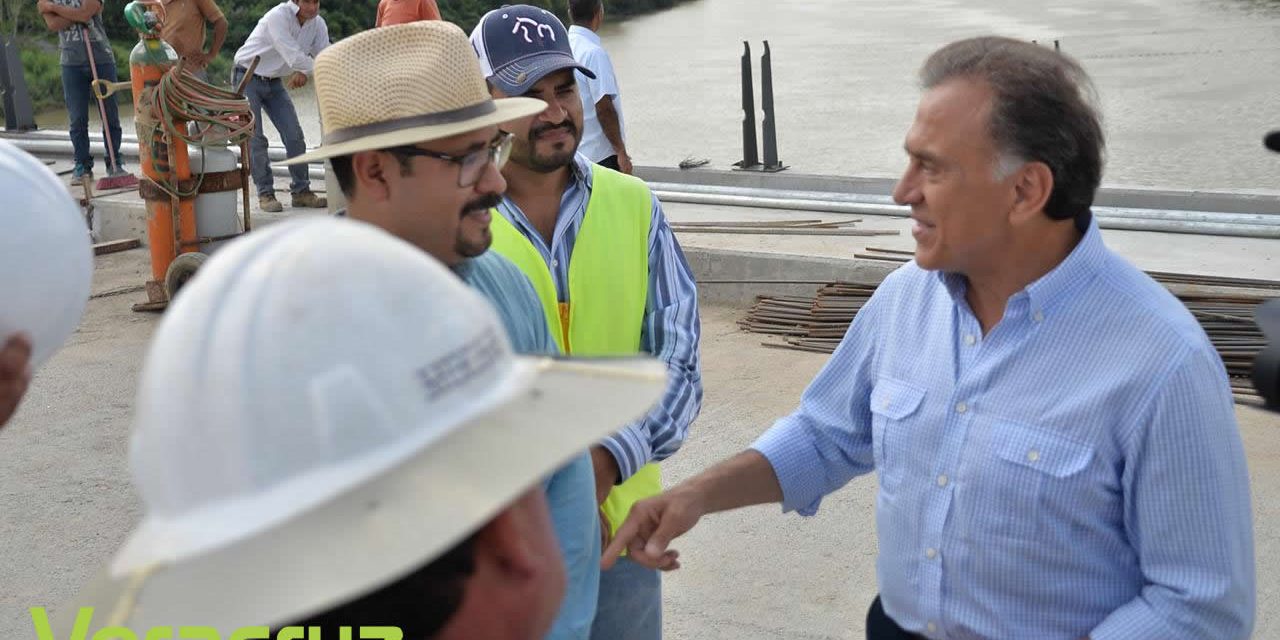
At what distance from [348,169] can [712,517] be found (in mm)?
3234

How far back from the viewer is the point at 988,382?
2205mm

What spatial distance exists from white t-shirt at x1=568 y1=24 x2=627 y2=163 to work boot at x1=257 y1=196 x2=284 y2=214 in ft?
12.5

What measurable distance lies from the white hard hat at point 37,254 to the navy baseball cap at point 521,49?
4.11 feet

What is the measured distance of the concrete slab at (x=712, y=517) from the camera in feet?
15.0

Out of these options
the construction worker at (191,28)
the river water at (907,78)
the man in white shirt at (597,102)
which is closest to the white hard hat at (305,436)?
the man in white shirt at (597,102)

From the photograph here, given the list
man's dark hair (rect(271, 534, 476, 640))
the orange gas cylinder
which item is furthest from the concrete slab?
man's dark hair (rect(271, 534, 476, 640))

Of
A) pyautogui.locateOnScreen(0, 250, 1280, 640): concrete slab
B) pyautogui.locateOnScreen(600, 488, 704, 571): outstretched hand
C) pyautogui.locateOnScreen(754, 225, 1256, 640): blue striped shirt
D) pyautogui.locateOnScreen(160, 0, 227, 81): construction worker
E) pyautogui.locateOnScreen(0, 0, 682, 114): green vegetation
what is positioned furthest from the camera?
pyautogui.locateOnScreen(0, 0, 682, 114): green vegetation

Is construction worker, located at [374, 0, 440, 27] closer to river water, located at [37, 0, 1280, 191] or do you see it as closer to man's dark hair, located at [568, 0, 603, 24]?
man's dark hair, located at [568, 0, 603, 24]

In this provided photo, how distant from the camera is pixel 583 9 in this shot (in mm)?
7574

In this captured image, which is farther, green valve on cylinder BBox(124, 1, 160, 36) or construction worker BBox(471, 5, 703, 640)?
green valve on cylinder BBox(124, 1, 160, 36)

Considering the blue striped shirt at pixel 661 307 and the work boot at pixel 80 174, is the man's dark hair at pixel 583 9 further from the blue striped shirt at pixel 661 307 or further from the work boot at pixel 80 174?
the work boot at pixel 80 174

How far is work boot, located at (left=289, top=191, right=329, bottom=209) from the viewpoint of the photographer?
417 inches

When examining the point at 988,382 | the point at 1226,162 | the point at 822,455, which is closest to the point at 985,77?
the point at 988,382

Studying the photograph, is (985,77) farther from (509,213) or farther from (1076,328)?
(509,213)
